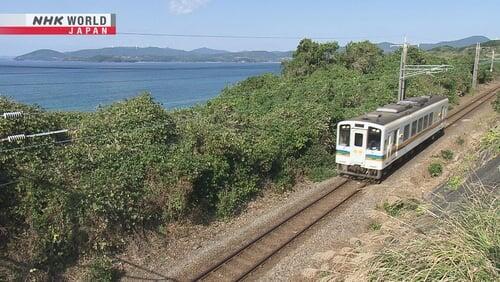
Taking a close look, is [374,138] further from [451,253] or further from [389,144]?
[451,253]

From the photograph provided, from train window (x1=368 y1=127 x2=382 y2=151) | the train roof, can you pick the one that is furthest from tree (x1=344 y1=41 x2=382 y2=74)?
train window (x1=368 y1=127 x2=382 y2=151)

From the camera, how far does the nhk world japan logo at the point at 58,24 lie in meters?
7.44

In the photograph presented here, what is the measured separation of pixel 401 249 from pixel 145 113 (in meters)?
12.1

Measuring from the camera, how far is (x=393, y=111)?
Answer: 66.8 feet

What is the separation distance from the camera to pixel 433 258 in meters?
4.91

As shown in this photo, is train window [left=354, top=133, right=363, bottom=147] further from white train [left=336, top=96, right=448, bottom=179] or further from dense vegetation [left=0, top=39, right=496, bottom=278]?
dense vegetation [left=0, top=39, right=496, bottom=278]

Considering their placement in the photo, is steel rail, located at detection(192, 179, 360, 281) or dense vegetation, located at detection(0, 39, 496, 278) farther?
steel rail, located at detection(192, 179, 360, 281)

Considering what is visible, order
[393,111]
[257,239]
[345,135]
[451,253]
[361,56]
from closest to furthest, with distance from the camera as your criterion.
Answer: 1. [451,253]
2. [257,239]
3. [345,135]
4. [393,111]
5. [361,56]

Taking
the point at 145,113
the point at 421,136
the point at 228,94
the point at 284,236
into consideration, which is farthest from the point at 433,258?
the point at 228,94

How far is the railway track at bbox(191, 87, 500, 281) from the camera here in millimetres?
11862

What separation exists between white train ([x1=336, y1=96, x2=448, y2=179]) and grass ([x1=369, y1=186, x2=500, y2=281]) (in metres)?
12.4

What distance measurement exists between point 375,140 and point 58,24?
1329 cm

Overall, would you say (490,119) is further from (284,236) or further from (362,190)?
(284,236)

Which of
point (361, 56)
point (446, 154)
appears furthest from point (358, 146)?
point (361, 56)
